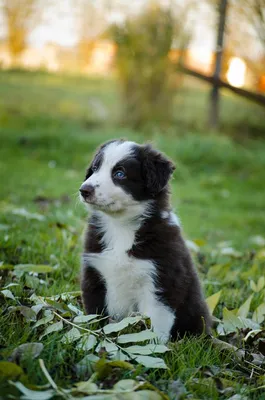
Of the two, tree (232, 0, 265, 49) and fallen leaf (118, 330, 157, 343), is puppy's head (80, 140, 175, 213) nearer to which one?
fallen leaf (118, 330, 157, 343)

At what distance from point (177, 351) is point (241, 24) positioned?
12.0 meters

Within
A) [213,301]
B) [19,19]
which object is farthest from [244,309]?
[19,19]

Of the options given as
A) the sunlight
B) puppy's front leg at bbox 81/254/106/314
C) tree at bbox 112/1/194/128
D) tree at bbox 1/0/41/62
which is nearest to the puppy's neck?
puppy's front leg at bbox 81/254/106/314

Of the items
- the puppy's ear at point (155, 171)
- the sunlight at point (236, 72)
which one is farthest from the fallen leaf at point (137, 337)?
the sunlight at point (236, 72)

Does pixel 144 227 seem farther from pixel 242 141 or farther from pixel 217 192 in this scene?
pixel 242 141

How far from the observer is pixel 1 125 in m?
13.9

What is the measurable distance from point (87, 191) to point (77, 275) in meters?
1.05

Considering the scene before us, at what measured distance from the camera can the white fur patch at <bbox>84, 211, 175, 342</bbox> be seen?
2.87 m

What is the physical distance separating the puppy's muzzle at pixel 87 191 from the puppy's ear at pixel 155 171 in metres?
0.34

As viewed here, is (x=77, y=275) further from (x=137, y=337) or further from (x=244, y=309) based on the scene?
(x=137, y=337)

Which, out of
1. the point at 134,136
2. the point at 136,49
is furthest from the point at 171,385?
the point at 136,49

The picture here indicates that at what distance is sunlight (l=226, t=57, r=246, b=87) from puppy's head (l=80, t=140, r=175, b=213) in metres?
11.9

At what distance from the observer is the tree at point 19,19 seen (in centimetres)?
1691

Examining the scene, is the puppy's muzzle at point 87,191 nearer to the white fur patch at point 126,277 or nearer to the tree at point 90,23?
the white fur patch at point 126,277
